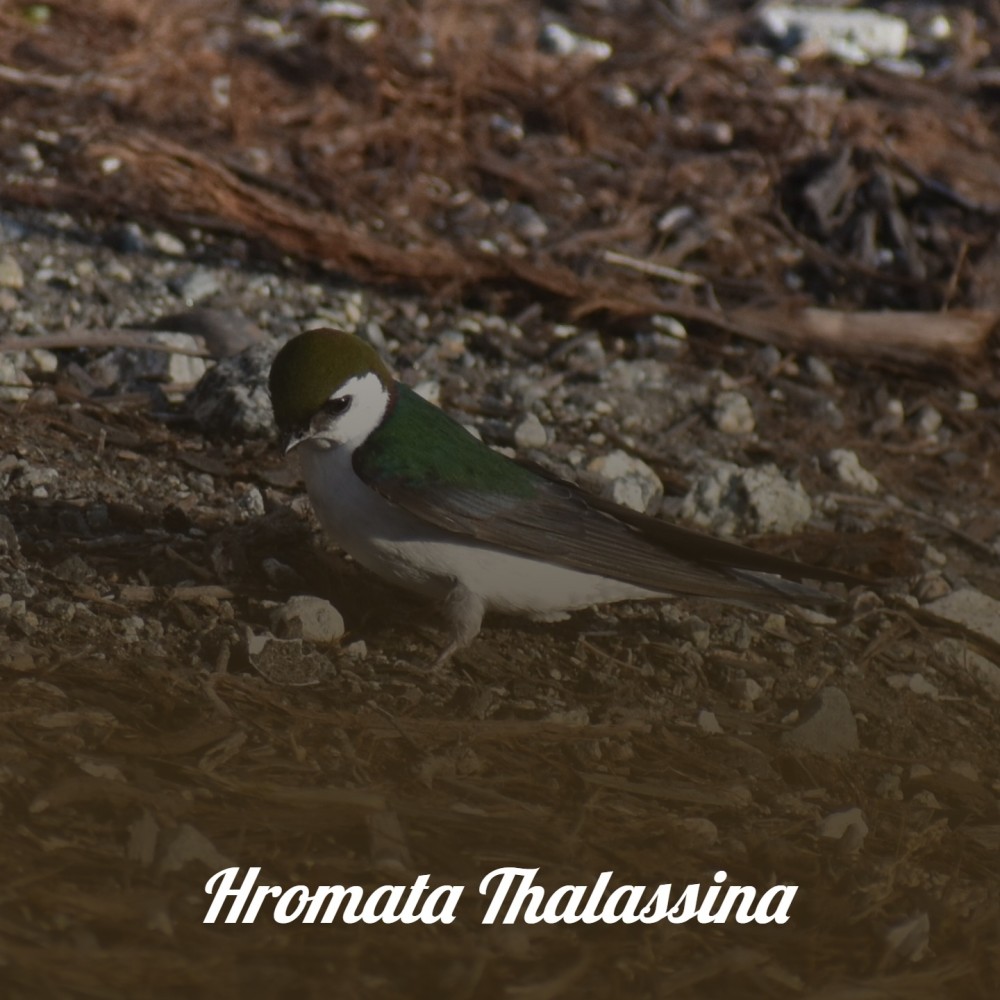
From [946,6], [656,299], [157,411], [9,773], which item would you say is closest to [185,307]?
[157,411]

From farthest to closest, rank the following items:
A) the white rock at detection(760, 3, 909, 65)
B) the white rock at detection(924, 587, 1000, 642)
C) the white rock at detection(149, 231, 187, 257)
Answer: the white rock at detection(760, 3, 909, 65) → the white rock at detection(149, 231, 187, 257) → the white rock at detection(924, 587, 1000, 642)

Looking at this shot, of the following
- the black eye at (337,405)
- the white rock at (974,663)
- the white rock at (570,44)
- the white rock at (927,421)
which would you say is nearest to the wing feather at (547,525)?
the black eye at (337,405)

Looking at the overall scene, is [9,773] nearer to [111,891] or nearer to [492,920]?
[111,891]

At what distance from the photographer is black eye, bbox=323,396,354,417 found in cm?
426

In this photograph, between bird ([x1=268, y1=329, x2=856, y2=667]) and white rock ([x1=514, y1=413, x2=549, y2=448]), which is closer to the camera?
bird ([x1=268, y1=329, x2=856, y2=667])

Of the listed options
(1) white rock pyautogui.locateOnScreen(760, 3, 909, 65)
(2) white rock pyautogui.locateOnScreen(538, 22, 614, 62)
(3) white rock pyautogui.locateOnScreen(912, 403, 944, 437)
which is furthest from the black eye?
(1) white rock pyautogui.locateOnScreen(760, 3, 909, 65)

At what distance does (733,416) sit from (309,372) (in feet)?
7.11

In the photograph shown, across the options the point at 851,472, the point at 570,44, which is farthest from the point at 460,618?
the point at 570,44

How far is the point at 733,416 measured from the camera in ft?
19.5

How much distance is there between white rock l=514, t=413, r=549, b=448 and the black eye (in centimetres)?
130

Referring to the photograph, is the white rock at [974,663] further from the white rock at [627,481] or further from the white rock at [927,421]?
the white rock at [927,421]

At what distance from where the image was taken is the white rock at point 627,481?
5172 mm

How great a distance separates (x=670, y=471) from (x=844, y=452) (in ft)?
2.33

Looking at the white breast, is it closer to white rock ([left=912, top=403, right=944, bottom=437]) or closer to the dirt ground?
the dirt ground
